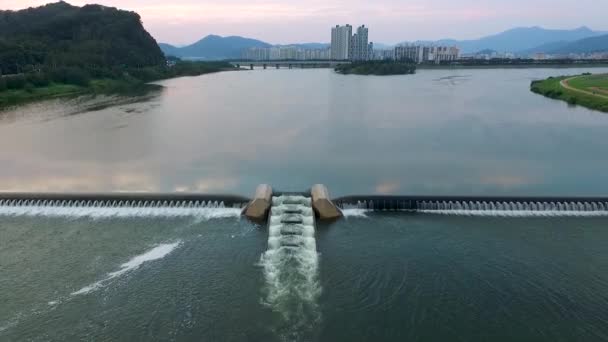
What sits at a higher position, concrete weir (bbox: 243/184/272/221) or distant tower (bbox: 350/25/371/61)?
distant tower (bbox: 350/25/371/61)

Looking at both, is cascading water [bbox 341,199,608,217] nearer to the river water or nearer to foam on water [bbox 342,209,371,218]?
foam on water [bbox 342,209,371,218]

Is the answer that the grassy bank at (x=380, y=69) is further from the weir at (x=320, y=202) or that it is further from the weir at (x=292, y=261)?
the weir at (x=292, y=261)

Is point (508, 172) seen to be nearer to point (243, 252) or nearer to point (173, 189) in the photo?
point (243, 252)

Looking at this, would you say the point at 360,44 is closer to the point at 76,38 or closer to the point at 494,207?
the point at 76,38

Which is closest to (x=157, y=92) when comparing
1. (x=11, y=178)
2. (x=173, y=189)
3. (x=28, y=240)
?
(x=11, y=178)

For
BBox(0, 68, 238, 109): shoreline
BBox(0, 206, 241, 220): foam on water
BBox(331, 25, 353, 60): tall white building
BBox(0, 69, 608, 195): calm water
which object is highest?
BBox(331, 25, 353, 60): tall white building

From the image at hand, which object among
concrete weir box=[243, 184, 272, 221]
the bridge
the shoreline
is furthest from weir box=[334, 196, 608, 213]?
the bridge

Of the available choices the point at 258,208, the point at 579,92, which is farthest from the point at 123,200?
the point at 579,92
